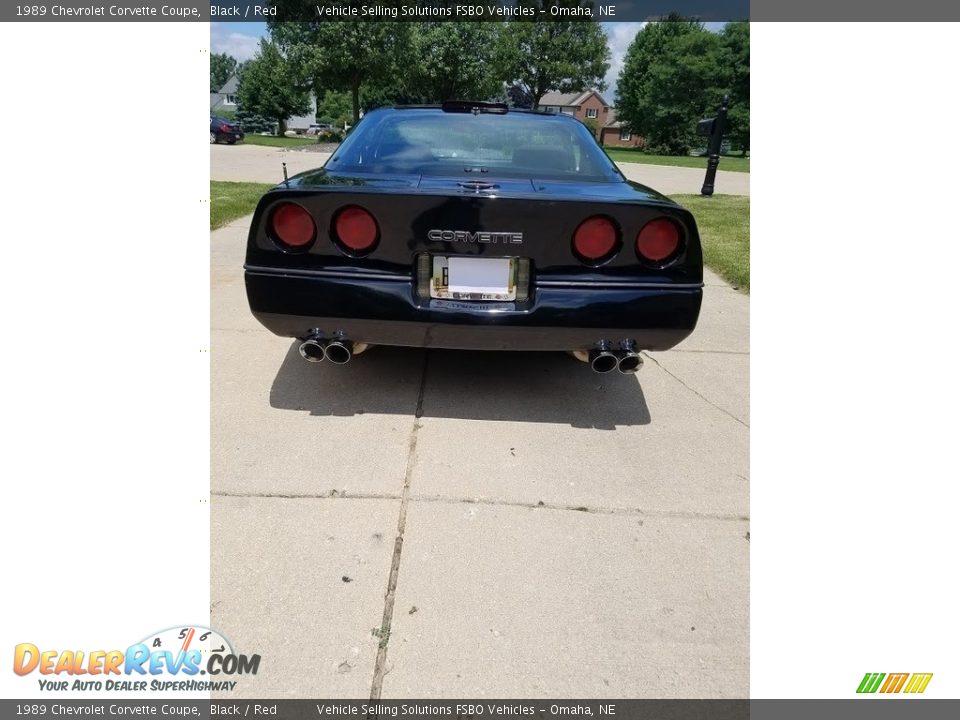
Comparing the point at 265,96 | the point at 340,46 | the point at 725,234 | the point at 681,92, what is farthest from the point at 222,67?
the point at 725,234

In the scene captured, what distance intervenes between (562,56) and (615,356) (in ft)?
195

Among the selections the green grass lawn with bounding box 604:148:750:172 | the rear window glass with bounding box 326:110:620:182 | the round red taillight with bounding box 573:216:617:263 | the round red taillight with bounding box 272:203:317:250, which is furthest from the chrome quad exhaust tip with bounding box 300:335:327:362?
the green grass lawn with bounding box 604:148:750:172

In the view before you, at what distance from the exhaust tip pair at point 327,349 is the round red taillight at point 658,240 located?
1299mm

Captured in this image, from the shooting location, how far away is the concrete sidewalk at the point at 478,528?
161cm

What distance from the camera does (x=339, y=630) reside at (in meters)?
1.68

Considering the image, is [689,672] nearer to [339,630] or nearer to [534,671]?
[534,671]

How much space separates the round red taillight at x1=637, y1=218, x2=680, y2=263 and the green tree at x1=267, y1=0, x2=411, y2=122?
939 inches

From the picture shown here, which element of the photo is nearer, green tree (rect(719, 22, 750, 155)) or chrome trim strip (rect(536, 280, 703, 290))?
chrome trim strip (rect(536, 280, 703, 290))

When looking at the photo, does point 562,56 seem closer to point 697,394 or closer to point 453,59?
point 453,59

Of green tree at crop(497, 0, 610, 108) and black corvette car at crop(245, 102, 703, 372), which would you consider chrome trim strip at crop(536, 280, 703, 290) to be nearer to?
black corvette car at crop(245, 102, 703, 372)

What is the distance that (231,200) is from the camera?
902 centimetres

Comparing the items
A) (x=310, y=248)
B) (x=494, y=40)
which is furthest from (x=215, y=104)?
(x=310, y=248)

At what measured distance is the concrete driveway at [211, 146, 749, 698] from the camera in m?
1.61
